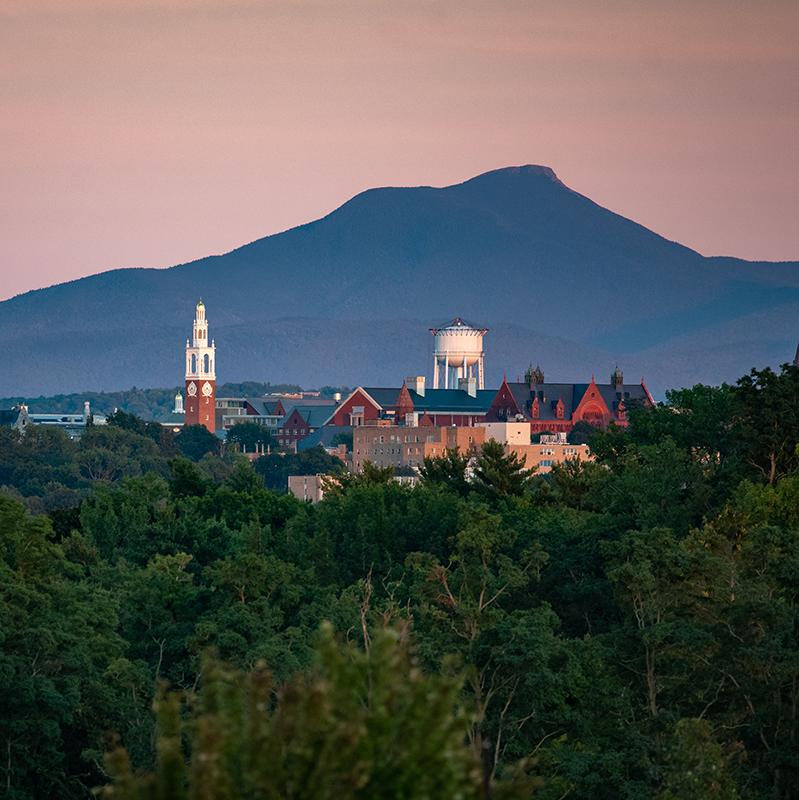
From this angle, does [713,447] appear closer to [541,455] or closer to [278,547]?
[278,547]

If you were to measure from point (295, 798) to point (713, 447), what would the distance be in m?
72.5

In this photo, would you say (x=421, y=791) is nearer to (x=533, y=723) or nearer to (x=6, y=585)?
(x=533, y=723)

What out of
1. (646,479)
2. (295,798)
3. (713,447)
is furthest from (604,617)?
(295,798)

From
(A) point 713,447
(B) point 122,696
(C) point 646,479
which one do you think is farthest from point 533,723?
(A) point 713,447

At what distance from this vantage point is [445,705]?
17516 millimetres

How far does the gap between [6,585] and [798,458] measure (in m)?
27.4

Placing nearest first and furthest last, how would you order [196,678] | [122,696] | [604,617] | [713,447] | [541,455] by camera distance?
1. [122,696]
2. [196,678]
3. [604,617]
4. [713,447]
5. [541,455]

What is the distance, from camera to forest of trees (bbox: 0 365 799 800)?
17.8 m

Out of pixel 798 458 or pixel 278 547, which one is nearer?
pixel 798 458

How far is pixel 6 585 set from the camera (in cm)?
5756

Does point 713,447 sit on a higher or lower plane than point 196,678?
higher

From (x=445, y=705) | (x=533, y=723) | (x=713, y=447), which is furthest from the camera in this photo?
(x=713, y=447)

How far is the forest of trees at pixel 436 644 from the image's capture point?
17.8 m

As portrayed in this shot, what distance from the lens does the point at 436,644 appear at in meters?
49.5
